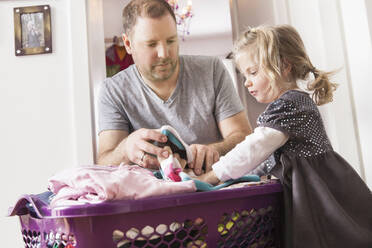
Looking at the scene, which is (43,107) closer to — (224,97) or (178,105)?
(178,105)

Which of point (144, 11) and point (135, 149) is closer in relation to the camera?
point (135, 149)

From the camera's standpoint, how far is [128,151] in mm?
1041

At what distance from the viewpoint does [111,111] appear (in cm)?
134

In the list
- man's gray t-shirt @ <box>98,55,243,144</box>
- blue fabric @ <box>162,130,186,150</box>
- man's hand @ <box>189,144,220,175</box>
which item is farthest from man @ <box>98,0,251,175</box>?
blue fabric @ <box>162,130,186,150</box>

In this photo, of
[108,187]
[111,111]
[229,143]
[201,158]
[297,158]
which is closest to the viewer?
[108,187]

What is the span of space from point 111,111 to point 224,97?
42 cm

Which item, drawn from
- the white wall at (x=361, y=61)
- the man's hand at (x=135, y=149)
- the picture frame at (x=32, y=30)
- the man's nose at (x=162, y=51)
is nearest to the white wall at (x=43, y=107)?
the picture frame at (x=32, y=30)

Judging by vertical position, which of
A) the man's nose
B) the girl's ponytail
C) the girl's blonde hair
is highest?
the man's nose

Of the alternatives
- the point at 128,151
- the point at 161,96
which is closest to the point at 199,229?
the point at 128,151

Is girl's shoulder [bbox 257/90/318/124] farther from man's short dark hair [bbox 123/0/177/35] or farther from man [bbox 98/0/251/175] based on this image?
man's short dark hair [bbox 123/0/177/35]

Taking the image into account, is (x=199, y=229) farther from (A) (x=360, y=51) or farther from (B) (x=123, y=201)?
(A) (x=360, y=51)

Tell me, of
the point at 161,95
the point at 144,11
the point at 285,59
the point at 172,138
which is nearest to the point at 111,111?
the point at 161,95

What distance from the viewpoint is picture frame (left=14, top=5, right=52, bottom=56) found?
1.43 metres

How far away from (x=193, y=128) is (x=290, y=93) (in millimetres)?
512
